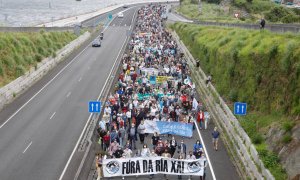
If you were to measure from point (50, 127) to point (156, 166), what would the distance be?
10952mm

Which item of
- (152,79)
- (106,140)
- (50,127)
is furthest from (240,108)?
(152,79)

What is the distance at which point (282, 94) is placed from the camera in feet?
83.9

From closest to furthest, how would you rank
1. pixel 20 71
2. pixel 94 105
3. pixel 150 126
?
pixel 94 105 → pixel 150 126 → pixel 20 71

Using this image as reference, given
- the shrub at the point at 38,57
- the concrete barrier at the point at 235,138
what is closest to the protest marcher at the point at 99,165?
the concrete barrier at the point at 235,138

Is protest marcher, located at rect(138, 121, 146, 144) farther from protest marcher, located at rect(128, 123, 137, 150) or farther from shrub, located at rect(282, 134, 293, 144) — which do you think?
shrub, located at rect(282, 134, 293, 144)

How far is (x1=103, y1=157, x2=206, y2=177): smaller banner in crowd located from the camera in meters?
22.8

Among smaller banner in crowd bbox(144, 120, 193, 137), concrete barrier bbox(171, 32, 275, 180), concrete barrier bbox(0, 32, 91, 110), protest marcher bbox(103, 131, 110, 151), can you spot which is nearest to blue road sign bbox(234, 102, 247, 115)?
concrete barrier bbox(171, 32, 275, 180)

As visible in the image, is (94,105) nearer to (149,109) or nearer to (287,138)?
(149,109)

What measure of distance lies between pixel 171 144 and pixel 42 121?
1184 cm

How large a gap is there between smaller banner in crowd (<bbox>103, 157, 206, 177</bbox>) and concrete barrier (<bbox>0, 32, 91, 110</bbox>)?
55.3ft

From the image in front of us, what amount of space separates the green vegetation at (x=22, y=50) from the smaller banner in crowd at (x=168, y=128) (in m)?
14.9

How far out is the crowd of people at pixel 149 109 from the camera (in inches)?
966

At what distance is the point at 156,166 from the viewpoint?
23.0m

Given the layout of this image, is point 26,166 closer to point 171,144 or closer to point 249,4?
point 171,144
